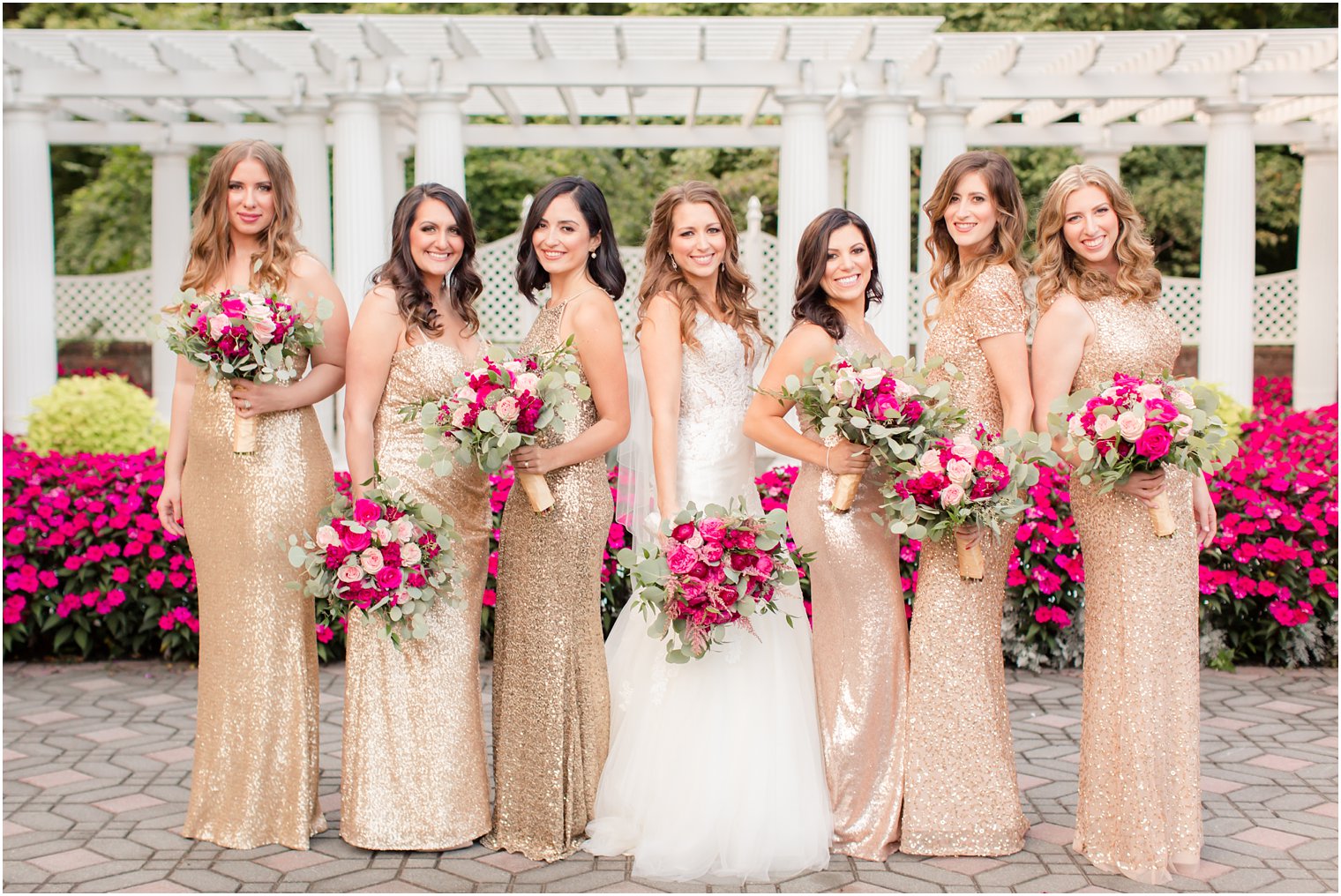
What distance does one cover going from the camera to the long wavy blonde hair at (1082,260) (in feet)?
14.2

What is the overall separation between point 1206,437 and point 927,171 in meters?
7.77

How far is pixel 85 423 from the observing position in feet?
34.8

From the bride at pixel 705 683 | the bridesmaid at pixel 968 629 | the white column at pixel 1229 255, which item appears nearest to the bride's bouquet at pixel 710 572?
the bride at pixel 705 683

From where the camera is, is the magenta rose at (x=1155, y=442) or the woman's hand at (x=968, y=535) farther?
the woman's hand at (x=968, y=535)

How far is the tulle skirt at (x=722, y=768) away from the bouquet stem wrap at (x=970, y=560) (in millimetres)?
622

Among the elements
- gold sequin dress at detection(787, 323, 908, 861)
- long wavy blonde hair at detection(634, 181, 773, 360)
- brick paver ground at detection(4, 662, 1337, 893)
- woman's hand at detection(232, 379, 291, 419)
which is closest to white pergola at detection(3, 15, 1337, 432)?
brick paver ground at detection(4, 662, 1337, 893)

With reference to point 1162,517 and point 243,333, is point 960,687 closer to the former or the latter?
point 1162,517

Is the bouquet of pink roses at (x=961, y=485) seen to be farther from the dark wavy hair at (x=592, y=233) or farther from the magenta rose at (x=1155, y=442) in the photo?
the dark wavy hair at (x=592, y=233)

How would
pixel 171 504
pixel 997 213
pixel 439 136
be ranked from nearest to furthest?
1. pixel 997 213
2. pixel 171 504
3. pixel 439 136

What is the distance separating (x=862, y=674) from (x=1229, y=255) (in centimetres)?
954

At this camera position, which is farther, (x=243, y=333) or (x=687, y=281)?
(x=687, y=281)

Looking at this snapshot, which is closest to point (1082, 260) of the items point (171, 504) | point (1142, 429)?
point (1142, 429)

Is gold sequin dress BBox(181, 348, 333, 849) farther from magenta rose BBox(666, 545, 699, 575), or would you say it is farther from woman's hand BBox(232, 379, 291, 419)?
magenta rose BBox(666, 545, 699, 575)

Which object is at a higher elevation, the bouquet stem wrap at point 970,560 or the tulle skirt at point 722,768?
the bouquet stem wrap at point 970,560
